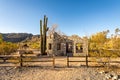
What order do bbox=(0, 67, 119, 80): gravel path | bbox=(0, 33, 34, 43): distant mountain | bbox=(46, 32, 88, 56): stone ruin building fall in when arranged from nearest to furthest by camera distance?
bbox=(0, 67, 119, 80): gravel path, bbox=(46, 32, 88, 56): stone ruin building, bbox=(0, 33, 34, 43): distant mountain

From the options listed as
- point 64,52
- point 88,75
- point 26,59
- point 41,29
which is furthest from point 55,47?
point 88,75

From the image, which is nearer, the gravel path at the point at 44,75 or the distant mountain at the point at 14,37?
the gravel path at the point at 44,75

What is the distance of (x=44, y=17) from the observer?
27922mm

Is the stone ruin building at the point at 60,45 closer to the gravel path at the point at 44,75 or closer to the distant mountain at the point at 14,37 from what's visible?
the gravel path at the point at 44,75

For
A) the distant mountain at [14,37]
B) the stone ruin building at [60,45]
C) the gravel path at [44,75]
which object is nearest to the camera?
the gravel path at [44,75]

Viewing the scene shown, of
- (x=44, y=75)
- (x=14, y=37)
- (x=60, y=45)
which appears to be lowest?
(x=44, y=75)

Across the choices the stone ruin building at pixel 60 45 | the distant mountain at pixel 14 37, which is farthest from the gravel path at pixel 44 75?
the distant mountain at pixel 14 37

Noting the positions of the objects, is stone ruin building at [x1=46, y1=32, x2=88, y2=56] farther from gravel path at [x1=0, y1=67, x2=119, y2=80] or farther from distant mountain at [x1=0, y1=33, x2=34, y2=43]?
distant mountain at [x1=0, y1=33, x2=34, y2=43]

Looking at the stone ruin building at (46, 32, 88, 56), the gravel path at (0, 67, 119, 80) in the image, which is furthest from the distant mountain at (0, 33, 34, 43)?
the gravel path at (0, 67, 119, 80)

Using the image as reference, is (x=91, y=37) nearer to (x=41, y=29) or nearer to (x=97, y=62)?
(x=41, y=29)

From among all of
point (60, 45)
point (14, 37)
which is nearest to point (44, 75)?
point (60, 45)

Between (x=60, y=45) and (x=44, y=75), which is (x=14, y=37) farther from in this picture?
(x=44, y=75)

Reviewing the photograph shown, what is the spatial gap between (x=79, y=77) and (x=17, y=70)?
520 cm

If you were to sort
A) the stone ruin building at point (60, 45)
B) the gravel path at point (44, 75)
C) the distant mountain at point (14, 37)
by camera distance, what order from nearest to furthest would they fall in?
the gravel path at point (44, 75) < the stone ruin building at point (60, 45) < the distant mountain at point (14, 37)
